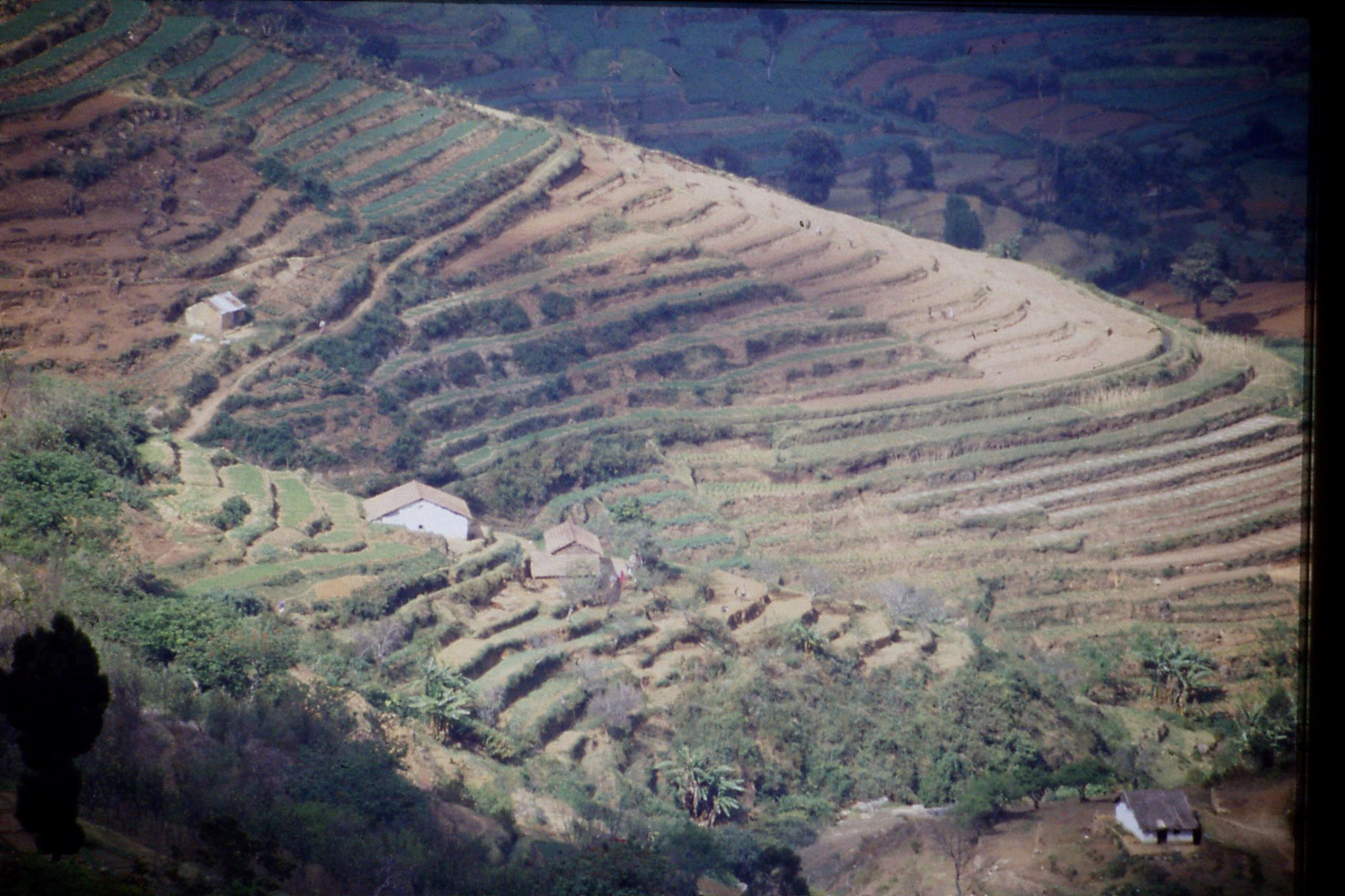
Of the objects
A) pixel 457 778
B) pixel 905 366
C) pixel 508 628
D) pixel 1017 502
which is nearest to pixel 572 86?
pixel 905 366

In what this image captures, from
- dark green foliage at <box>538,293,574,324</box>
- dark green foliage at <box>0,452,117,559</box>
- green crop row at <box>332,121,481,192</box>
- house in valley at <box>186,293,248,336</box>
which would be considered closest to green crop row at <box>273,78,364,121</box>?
green crop row at <box>332,121,481,192</box>

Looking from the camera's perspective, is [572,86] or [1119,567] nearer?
[1119,567]

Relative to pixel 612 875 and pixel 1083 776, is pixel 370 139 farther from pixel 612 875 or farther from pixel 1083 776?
pixel 612 875

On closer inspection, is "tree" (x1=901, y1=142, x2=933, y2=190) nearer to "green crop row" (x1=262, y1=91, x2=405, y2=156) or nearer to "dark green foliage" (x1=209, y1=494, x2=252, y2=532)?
"green crop row" (x1=262, y1=91, x2=405, y2=156)

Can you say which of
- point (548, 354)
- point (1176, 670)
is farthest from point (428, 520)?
point (1176, 670)

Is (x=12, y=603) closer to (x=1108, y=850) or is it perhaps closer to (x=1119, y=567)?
(x=1108, y=850)
